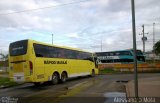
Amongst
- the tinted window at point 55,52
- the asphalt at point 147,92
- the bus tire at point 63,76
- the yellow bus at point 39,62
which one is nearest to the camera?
the asphalt at point 147,92

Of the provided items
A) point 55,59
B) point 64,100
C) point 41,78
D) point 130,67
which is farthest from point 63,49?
point 130,67

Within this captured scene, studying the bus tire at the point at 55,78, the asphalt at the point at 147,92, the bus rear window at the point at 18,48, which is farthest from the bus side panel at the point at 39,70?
the asphalt at the point at 147,92

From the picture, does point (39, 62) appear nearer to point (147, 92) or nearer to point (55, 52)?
point (55, 52)

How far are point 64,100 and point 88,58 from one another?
18.1m

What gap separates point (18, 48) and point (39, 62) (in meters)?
1.76

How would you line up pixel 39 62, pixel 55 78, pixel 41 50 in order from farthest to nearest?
1. pixel 55 78
2. pixel 41 50
3. pixel 39 62

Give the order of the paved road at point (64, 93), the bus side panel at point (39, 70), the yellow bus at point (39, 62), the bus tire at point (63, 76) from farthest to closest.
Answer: the bus tire at point (63, 76) → the bus side panel at point (39, 70) → the yellow bus at point (39, 62) → the paved road at point (64, 93)

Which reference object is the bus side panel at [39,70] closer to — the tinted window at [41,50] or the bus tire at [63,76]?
the tinted window at [41,50]

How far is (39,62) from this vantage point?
64.8 feet

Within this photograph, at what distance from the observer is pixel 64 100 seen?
1241 centimetres

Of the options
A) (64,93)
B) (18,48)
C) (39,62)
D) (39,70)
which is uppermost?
(18,48)

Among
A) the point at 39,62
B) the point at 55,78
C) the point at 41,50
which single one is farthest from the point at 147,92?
the point at 55,78

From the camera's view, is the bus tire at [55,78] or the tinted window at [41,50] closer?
the tinted window at [41,50]

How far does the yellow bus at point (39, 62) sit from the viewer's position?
18.9 meters
